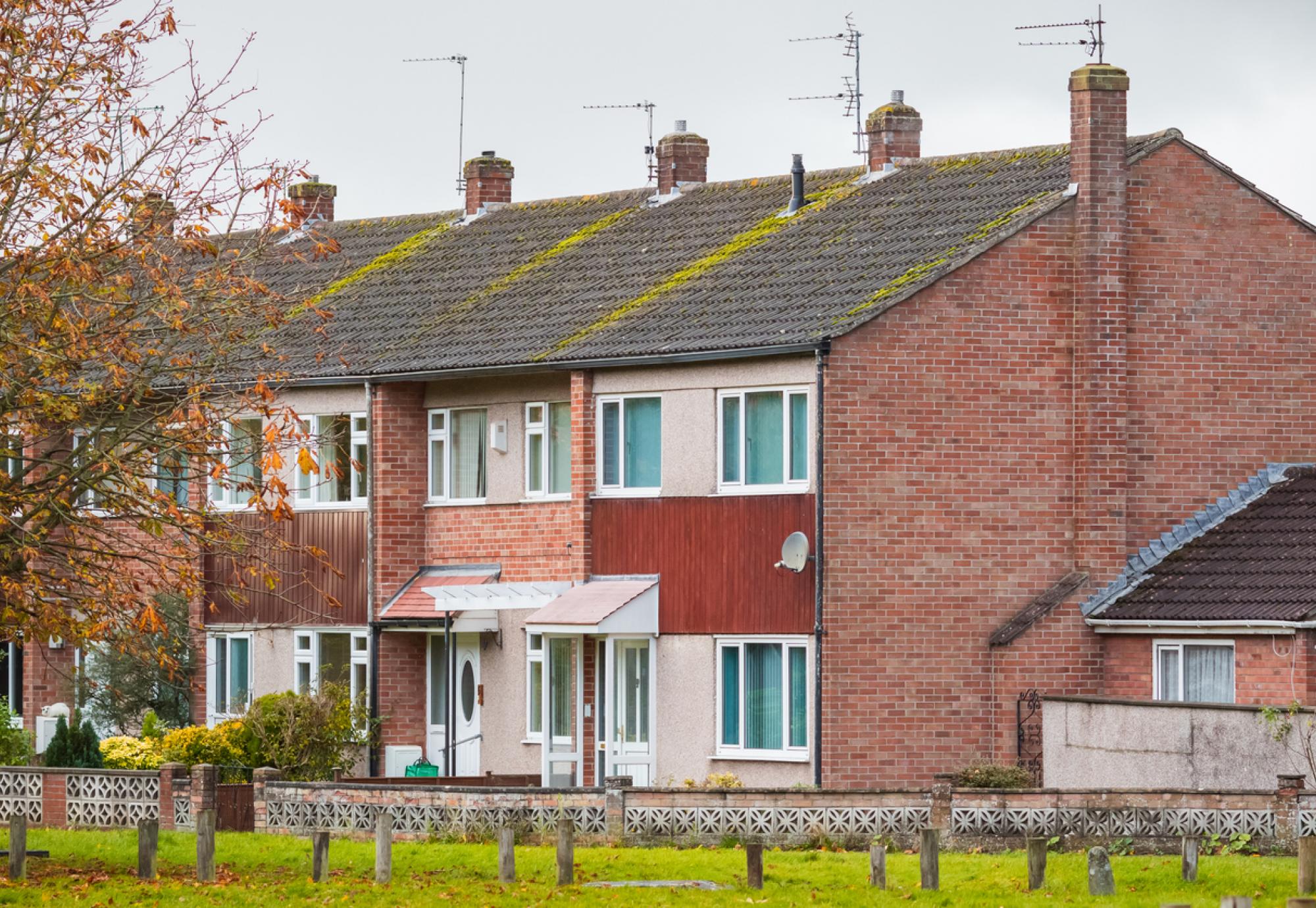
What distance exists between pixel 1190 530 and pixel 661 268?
888cm

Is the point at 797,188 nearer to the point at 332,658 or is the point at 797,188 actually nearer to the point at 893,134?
the point at 893,134

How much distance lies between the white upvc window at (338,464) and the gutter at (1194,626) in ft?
37.5

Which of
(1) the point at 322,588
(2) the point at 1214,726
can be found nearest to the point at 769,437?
(2) the point at 1214,726

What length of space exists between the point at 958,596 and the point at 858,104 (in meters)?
11.1

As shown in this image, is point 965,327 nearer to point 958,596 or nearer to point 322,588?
point 958,596

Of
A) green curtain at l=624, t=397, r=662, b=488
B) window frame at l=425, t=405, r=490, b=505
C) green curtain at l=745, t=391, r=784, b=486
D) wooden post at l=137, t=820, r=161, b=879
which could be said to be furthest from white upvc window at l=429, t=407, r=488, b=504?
wooden post at l=137, t=820, r=161, b=879

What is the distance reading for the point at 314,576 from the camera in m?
38.3

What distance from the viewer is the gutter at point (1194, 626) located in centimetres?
2952

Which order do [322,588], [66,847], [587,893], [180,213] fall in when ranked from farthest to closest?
1. [322,588]
2. [66,847]
3. [180,213]
4. [587,893]

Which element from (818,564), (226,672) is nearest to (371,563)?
(226,672)

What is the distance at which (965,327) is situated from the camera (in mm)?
Answer: 31984

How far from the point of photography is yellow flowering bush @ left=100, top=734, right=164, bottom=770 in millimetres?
35344

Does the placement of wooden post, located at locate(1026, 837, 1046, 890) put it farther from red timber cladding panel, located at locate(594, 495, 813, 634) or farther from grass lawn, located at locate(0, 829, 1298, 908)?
red timber cladding panel, located at locate(594, 495, 813, 634)

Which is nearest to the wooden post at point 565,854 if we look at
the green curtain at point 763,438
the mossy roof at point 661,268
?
the mossy roof at point 661,268
